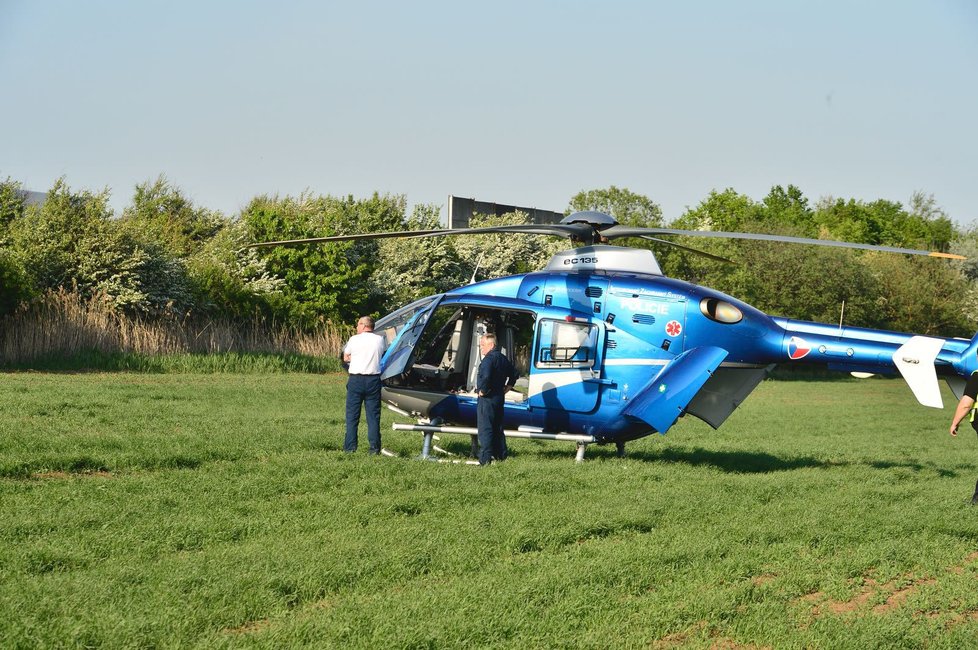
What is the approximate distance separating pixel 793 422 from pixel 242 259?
2002 centimetres

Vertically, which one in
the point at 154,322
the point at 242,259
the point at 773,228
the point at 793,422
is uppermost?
the point at 773,228

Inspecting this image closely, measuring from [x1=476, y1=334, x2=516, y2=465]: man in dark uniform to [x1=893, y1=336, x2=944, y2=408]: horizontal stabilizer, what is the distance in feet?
18.0

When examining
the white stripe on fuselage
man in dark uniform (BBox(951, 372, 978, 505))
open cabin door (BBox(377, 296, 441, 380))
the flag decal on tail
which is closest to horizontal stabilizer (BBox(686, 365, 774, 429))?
the flag decal on tail

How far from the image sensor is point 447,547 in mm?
8602

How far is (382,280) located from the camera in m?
39.5

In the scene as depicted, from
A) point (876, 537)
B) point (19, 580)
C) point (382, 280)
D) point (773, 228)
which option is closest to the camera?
point (19, 580)

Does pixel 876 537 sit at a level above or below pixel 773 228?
below

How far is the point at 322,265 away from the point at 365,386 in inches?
928

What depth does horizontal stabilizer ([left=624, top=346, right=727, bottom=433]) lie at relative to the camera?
13.9 metres

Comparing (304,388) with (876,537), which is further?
(304,388)

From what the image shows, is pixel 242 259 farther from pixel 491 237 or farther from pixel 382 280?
pixel 491 237

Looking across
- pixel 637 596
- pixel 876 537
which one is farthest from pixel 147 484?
pixel 876 537

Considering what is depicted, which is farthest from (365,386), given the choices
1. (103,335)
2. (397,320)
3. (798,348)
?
Result: (103,335)

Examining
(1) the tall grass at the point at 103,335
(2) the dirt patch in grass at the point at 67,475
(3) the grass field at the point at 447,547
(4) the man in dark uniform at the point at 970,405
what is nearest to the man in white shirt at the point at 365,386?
(3) the grass field at the point at 447,547
